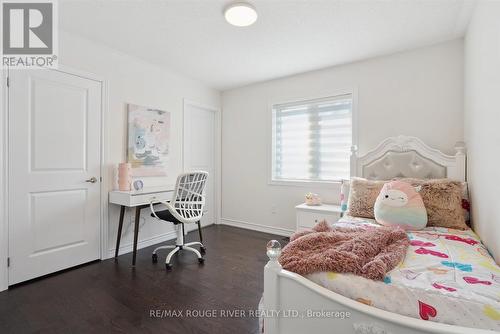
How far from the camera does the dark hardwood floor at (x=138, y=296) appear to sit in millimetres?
1678

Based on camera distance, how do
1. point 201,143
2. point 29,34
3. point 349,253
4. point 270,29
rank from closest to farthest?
point 349,253
point 29,34
point 270,29
point 201,143

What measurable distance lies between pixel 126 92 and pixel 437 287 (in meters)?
3.33

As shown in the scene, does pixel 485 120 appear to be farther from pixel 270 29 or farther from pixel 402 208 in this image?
pixel 270 29

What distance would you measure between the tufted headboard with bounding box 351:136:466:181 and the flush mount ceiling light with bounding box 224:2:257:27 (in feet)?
5.94

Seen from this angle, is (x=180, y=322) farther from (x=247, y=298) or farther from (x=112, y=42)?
(x=112, y=42)

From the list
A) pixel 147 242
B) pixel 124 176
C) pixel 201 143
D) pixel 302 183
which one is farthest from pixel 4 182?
pixel 302 183

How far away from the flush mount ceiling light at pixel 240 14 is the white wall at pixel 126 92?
154cm

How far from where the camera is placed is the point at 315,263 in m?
A: 1.18

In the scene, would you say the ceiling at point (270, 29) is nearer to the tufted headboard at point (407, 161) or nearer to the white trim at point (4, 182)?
the white trim at point (4, 182)

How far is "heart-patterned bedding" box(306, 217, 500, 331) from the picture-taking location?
868mm

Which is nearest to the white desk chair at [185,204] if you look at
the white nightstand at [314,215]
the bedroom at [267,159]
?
the bedroom at [267,159]

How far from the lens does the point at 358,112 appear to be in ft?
10.2

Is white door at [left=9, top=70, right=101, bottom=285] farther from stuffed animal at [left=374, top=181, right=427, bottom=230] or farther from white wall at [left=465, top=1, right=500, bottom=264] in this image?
white wall at [left=465, top=1, right=500, bottom=264]

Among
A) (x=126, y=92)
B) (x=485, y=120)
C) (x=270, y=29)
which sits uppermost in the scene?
(x=270, y=29)
